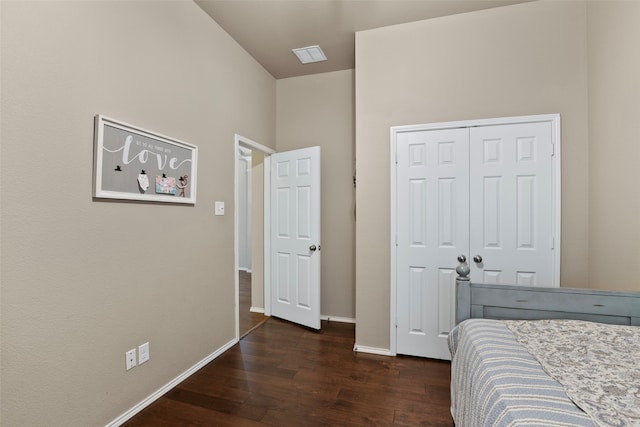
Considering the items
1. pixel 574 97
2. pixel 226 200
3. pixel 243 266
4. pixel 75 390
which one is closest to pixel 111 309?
pixel 75 390

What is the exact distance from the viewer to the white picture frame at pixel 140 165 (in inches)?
67.5

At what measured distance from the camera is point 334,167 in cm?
364

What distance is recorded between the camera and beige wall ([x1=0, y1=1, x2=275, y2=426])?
1367 mm

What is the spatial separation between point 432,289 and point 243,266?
16.3ft

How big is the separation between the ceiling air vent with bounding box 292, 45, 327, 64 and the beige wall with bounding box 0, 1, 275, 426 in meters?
0.90

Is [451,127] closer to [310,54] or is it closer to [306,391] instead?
[310,54]

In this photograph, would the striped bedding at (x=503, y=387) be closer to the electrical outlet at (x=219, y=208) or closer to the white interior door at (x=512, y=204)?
the white interior door at (x=512, y=204)

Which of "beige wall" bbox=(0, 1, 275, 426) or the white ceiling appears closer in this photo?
"beige wall" bbox=(0, 1, 275, 426)

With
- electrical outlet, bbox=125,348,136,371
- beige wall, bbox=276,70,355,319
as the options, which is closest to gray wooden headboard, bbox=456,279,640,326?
beige wall, bbox=276,70,355,319

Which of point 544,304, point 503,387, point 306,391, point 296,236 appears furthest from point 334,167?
point 503,387

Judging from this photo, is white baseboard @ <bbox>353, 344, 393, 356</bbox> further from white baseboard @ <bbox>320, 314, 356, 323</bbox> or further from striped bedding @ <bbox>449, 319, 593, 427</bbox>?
striped bedding @ <bbox>449, 319, 593, 427</bbox>

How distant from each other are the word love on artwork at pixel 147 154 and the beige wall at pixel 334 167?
1.77 meters

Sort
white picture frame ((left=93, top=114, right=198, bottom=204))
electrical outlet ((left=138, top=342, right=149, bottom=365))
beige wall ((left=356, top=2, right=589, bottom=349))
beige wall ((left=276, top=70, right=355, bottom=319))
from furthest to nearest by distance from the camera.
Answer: beige wall ((left=276, top=70, right=355, bottom=319)), beige wall ((left=356, top=2, right=589, bottom=349)), electrical outlet ((left=138, top=342, right=149, bottom=365)), white picture frame ((left=93, top=114, right=198, bottom=204))

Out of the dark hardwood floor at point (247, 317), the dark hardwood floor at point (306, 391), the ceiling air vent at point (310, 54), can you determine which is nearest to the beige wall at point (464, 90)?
the dark hardwood floor at point (306, 391)
